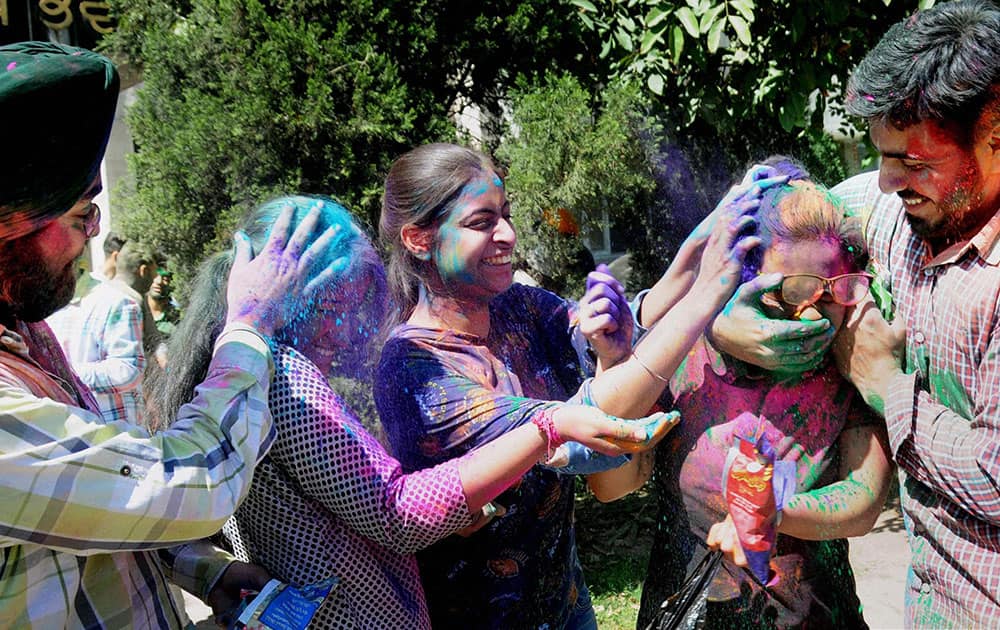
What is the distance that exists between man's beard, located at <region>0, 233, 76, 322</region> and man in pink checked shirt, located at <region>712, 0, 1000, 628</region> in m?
1.24

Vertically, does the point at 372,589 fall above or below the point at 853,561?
above

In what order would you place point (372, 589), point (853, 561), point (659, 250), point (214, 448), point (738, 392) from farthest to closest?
point (853, 561)
point (659, 250)
point (738, 392)
point (372, 589)
point (214, 448)

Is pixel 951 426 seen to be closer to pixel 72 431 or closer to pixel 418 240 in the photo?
pixel 418 240

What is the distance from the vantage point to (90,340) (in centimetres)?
409

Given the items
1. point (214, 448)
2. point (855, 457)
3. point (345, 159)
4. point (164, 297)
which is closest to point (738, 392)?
point (855, 457)

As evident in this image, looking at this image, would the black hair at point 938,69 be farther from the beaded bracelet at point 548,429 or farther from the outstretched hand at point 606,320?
the beaded bracelet at point 548,429

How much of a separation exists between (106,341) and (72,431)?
310 cm

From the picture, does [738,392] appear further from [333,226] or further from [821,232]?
[333,226]

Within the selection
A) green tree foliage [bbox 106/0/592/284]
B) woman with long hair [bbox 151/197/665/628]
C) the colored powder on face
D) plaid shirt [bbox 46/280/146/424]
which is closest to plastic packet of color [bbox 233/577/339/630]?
woman with long hair [bbox 151/197/665/628]

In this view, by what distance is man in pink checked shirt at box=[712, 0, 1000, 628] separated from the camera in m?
1.61

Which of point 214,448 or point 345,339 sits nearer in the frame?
point 214,448

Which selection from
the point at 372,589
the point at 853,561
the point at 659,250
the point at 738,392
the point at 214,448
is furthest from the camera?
the point at 853,561

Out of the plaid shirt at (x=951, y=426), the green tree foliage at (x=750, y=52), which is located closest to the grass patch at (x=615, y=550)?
the green tree foliage at (x=750, y=52)

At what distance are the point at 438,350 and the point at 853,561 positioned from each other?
3873 millimetres
